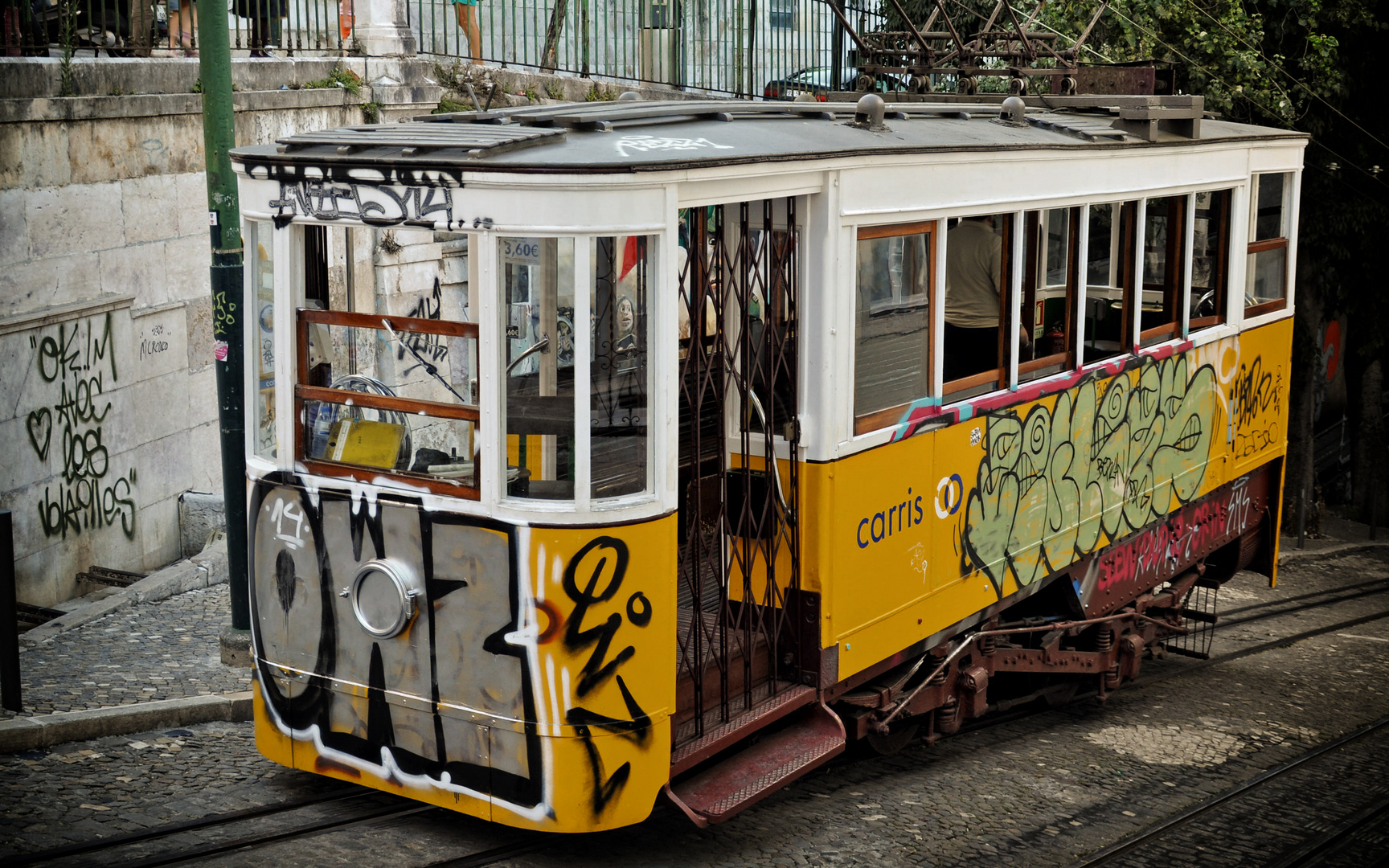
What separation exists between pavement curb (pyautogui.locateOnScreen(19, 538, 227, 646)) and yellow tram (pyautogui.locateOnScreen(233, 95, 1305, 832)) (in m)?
2.60

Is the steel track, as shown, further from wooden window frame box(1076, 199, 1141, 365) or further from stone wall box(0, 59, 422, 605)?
stone wall box(0, 59, 422, 605)

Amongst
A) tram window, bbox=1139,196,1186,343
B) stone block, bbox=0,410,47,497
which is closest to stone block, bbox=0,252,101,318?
stone block, bbox=0,410,47,497

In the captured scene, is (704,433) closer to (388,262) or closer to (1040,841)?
(1040,841)

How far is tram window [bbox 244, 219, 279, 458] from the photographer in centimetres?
550

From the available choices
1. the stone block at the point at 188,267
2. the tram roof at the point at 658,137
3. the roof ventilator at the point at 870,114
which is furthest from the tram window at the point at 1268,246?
the stone block at the point at 188,267

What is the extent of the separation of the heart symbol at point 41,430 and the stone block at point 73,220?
2.87ft

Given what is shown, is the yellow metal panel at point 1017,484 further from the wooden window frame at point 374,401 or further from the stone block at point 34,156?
the stone block at point 34,156

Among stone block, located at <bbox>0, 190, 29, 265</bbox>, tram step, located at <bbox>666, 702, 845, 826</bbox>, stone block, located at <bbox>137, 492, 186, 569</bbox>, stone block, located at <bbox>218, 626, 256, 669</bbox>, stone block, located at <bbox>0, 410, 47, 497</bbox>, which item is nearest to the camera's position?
tram step, located at <bbox>666, 702, 845, 826</bbox>

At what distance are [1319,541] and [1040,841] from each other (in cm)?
1119

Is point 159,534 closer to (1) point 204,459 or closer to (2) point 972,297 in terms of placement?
(1) point 204,459

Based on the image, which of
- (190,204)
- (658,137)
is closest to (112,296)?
(190,204)

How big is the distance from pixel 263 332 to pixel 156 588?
3.41 meters

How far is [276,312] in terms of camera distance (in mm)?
5434

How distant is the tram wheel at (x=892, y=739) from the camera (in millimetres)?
7023
